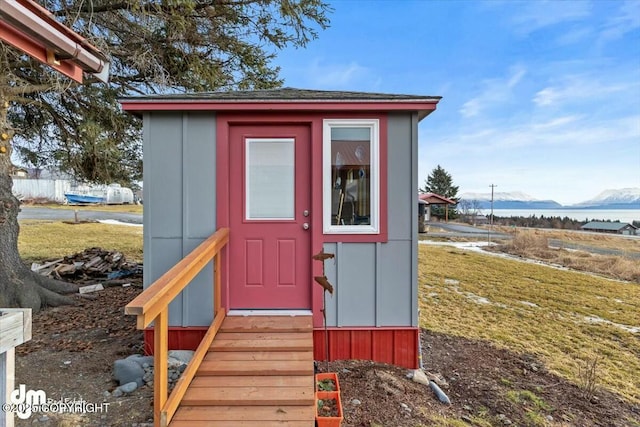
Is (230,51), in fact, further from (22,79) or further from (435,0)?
(435,0)

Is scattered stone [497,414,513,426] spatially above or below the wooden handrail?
below

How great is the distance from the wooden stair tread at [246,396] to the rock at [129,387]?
77 centimetres

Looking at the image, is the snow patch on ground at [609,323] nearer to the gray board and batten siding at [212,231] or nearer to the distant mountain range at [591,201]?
the gray board and batten siding at [212,231]

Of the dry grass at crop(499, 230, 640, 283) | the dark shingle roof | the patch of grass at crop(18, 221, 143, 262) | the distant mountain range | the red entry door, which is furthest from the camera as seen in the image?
the distant mountain range

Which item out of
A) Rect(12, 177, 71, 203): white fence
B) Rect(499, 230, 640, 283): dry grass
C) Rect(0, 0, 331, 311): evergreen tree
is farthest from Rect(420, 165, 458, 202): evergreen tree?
Rect(12, 177, 71, 203): white fence

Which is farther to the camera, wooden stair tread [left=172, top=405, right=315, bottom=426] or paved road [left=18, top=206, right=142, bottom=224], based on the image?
paved road [left=18, top=206, right=142, bottom=224]

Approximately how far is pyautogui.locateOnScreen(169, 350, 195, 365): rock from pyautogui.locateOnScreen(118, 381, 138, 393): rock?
0.44 m

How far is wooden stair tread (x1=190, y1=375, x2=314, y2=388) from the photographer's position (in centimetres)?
231

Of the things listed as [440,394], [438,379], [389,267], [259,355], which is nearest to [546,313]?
[438,379]

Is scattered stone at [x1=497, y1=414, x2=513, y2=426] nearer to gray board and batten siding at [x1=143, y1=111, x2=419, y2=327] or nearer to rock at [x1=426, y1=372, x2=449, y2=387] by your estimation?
rock at [x1=426, y1=372, x2=449, y2=387]

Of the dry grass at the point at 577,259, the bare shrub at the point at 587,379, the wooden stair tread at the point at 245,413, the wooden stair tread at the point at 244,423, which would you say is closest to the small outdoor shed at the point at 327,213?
the wooden stair tread at the point at 245,413

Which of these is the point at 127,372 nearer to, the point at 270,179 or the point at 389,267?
the point at 270,179

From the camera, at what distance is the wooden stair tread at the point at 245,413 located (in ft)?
6.62

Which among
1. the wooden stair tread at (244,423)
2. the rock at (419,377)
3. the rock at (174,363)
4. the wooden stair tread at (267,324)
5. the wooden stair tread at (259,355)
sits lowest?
the rock at (419,377)
